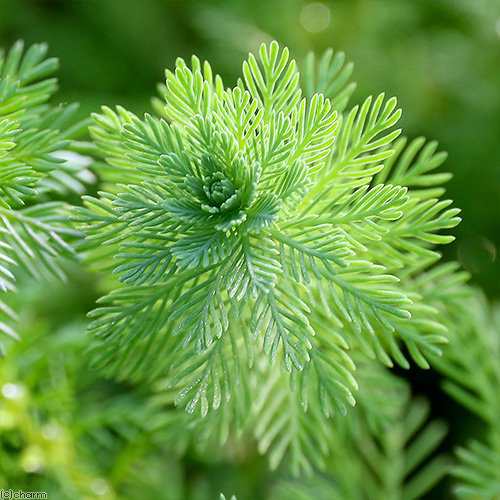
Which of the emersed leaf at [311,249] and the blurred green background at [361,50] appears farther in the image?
the blurred green background at [361,50]

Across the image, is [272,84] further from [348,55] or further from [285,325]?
[348,55]

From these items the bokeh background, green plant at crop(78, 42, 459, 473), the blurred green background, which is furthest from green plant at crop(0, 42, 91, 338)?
the blurred green background

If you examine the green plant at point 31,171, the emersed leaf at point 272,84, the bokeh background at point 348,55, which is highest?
the bokeh background at point 348,55

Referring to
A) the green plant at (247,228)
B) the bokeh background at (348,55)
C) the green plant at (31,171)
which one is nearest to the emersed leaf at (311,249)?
the green plant at (247,228)

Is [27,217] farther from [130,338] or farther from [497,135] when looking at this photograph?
[497,135]

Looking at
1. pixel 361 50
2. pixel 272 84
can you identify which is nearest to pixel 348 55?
pixel 361 50

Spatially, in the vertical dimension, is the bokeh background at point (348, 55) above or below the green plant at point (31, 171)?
above

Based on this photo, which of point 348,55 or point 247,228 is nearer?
point 247,228

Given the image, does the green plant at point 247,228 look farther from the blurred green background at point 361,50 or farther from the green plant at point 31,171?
the blurred green background at point 361,50
